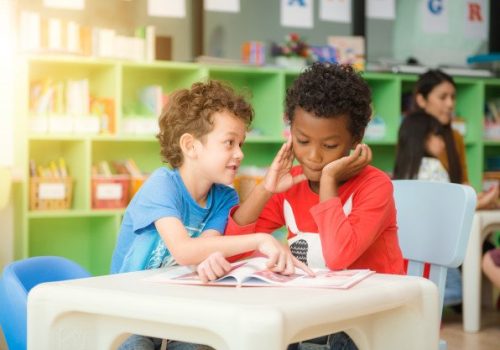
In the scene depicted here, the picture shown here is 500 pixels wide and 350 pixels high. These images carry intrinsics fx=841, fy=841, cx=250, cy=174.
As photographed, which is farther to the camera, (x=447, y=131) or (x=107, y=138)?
(x=107, y=138)

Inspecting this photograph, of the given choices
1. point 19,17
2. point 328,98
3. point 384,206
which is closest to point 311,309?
point 384,206

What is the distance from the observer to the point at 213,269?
4.61 feet

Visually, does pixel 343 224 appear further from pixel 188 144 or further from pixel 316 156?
pixel 188 144

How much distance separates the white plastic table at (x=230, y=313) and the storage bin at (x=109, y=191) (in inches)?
119

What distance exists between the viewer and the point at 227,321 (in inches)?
43.9

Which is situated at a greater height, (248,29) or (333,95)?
(248,29)

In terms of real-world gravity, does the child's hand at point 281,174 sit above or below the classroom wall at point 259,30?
below

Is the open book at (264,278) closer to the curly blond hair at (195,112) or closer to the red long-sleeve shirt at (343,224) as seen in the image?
the red long-sleeve shirt at (343,224)

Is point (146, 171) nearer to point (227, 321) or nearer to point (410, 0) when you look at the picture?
point (410, 0)

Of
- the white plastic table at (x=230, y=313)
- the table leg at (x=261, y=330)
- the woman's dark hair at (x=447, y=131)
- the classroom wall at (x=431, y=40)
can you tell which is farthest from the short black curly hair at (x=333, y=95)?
the classroom wall at (x=431, y=40)

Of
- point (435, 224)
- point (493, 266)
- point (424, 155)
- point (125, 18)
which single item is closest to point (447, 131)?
point (424, 155)

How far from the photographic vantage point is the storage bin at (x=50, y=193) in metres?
4.30

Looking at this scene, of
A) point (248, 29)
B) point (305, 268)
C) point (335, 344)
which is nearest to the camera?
point (305, 268)

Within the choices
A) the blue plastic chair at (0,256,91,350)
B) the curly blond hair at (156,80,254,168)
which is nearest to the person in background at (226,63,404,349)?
the curly blond hair at (156,80,254,168)
